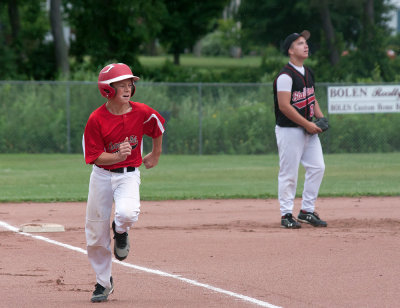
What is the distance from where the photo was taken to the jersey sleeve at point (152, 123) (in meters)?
6.68

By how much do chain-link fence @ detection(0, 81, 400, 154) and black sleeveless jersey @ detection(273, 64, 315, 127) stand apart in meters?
13.5

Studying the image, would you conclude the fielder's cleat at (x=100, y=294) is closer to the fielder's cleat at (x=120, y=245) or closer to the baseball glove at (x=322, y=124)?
the fielder's cleat at (x=120, y=245)

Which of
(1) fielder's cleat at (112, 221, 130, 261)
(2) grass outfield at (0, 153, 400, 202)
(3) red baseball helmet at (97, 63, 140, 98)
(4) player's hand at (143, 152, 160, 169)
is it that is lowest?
(2) grass outfield at (0, 153, 400, 202)

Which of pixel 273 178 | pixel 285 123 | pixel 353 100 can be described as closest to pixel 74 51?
pixel 353 100

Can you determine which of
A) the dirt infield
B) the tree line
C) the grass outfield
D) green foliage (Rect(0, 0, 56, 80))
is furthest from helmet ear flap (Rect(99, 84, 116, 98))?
green foliage (Rect(0, 0, 56, 80))

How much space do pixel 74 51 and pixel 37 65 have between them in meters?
3.93

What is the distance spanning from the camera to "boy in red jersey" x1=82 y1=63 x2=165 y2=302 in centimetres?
642

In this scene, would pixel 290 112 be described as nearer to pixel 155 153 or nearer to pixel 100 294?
pixel 155 153

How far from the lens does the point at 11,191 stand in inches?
603

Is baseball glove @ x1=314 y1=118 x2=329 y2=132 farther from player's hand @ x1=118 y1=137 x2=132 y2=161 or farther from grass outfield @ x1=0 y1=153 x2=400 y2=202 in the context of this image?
player's hand @ x1=118 y1=137 x2=132 y2=161

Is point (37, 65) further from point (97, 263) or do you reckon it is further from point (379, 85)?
point (97, 263)

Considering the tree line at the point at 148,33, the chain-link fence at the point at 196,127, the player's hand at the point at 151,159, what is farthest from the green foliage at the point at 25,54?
the player's hand at the point at 151,159

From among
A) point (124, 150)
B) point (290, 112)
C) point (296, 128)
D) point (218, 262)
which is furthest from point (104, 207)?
point (296, 128)

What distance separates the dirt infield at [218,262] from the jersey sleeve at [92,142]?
1117 mm
